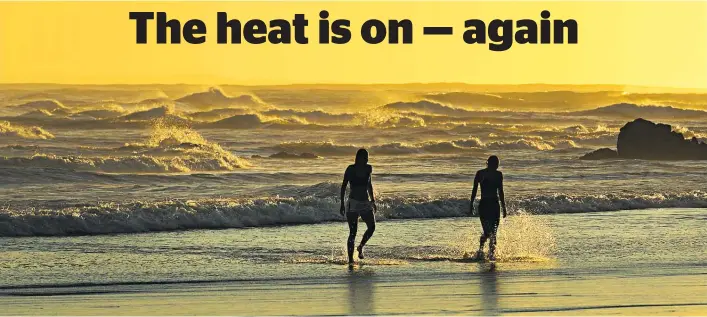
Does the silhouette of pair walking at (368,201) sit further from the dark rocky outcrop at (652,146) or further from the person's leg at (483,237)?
the dark rocky outcrop at (652,146)

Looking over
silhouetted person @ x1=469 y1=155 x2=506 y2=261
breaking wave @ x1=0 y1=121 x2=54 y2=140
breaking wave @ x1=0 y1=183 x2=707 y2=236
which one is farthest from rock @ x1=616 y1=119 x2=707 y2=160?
silhouetted person @ x1=469 y1=155 x2=506 y2=261

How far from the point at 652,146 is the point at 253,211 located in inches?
1012

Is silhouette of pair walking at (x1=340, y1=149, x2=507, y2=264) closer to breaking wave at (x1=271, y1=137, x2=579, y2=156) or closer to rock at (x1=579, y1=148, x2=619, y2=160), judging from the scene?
rock at (x1=579, y1=148, x2=619, y2=160)

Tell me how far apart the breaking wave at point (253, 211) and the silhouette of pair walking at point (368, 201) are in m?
6.03

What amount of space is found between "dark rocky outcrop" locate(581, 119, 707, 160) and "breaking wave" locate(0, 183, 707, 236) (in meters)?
17.7

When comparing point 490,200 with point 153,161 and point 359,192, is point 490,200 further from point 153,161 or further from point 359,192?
point 153,161

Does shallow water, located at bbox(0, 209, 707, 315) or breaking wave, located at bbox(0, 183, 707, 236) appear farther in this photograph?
breaking wave, located at bbox(0, 183, 707, 236)

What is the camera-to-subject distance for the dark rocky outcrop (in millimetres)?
45125

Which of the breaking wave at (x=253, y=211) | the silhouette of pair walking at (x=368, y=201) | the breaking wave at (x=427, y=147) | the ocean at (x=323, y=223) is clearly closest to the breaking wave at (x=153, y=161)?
the ocean at (x=323, y=223)

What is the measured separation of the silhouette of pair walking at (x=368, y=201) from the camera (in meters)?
16.0

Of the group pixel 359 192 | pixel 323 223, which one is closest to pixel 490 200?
pixel 359 192

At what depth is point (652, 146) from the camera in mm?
45438

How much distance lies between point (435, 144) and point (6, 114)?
1074 inches

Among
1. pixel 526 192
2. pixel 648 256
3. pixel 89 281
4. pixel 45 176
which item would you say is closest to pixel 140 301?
pixel 89 281
